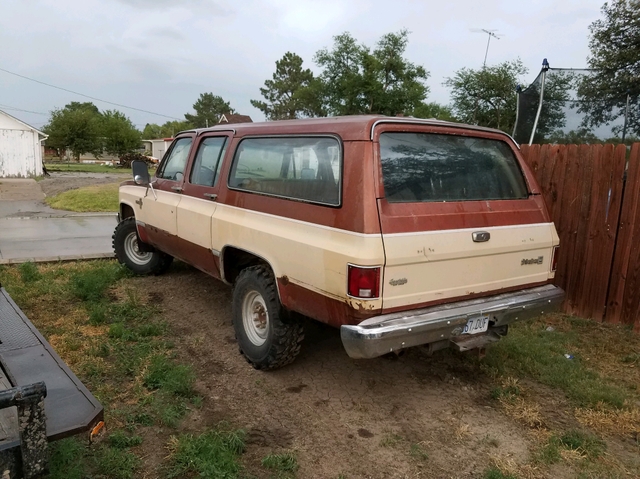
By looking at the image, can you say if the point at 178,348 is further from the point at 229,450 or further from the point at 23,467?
the point at 23,467

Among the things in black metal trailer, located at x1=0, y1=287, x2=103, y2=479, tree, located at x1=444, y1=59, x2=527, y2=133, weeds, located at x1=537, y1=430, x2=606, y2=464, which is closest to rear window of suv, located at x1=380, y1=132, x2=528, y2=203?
weeds, located at x1=537, y1=430, x2=606, y2=464

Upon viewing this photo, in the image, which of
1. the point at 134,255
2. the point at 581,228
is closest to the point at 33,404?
the point at 134,255

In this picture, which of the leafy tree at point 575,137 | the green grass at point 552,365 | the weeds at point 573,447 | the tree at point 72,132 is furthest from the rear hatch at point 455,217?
the tree at point 72,132

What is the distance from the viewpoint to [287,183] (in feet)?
12.5

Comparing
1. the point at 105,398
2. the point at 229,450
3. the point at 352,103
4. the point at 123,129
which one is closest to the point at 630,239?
the point at 229,450

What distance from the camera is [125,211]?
22.7 feet

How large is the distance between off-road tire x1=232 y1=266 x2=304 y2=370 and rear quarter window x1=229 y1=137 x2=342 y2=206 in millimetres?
703

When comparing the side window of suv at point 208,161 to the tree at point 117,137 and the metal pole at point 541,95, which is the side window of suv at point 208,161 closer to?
the metal pole at point 541,95

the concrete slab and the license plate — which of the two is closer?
the license plate

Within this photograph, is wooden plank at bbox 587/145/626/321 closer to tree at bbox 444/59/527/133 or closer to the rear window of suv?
the rear window of suv

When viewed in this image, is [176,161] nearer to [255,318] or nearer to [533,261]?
[255,318]

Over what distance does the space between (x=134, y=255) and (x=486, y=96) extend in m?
30.1

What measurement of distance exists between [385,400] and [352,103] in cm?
4086

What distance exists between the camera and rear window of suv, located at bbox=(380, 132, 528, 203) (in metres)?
3.31
